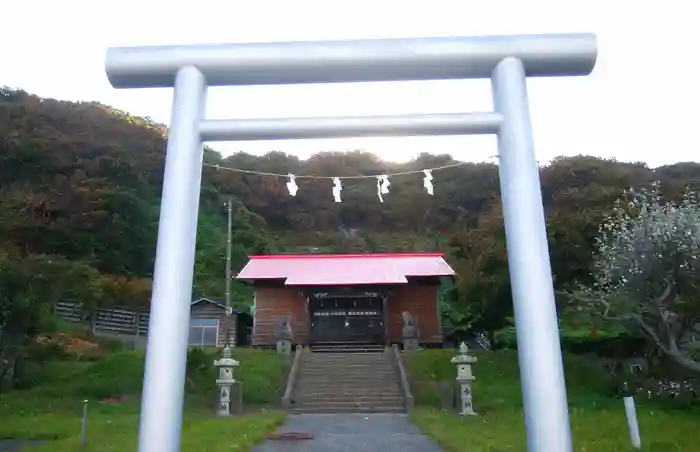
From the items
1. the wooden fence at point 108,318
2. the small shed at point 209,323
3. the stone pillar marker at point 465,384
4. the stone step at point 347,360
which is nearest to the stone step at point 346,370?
the stone step at point 347,360

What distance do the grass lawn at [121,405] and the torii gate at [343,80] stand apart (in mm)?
5723

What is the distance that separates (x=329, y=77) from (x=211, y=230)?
36.5 metres

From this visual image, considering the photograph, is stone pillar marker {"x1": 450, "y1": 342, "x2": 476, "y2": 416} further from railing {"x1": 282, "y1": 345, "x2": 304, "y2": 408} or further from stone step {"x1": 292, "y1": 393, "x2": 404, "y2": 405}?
railing {"x1": 282, "y1": 345, "x2": 304, "y2": 408}

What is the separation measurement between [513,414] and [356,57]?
428 inches

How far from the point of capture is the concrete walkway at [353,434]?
9047 millimetres

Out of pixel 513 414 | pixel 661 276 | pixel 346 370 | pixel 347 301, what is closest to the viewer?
pixel 513 414

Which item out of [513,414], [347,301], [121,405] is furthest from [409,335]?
[121,405]

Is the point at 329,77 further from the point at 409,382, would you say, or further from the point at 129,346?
the point at 129,346

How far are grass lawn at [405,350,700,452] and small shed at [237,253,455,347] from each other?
360 centimetres

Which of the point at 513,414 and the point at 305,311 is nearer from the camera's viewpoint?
the point at 513,414

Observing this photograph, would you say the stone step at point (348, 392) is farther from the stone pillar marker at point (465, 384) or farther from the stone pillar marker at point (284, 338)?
the stone pillar marker at point (284, 338)

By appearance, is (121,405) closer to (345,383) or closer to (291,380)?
(291,380)

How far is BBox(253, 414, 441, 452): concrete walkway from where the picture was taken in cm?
905

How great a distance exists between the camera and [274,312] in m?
23.8
